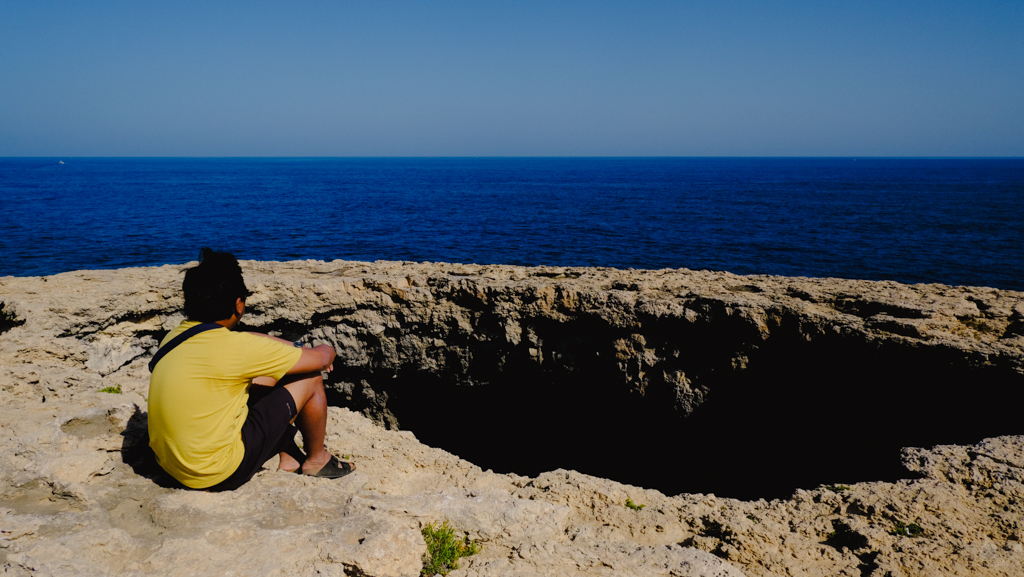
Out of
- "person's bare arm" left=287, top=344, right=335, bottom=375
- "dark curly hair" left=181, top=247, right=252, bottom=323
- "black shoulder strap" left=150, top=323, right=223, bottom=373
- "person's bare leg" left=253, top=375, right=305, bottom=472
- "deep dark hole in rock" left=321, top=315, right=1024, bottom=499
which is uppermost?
"dark curly hair" left=181, top=247, right=252, bottom=323

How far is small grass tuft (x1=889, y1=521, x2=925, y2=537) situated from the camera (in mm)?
4293

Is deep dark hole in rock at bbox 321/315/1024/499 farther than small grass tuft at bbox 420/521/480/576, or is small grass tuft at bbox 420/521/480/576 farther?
deep dark hole in rock at bbox 321/315/1024/499

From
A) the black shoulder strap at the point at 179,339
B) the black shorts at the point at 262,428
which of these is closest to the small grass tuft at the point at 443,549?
the black shorts at the point at 262,428

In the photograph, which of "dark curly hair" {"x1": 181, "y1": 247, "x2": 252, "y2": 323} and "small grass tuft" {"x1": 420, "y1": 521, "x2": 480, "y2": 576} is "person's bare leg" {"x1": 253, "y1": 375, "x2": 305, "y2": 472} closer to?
"dark curly hair" {"x1": 181, "y1": 247, "x2": 252, "y2": 323}

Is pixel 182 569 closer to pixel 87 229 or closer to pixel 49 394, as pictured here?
pixel 49 394

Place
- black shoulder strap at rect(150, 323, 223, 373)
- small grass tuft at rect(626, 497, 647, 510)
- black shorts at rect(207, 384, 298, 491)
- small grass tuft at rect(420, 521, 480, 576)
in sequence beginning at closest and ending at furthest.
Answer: small grass tuft at rect(420, 521, 480, 576) → black shoulder strap at rect(150, 323, 223, 373) → black shorts at rect(207, 384, 298, 491) → small grass tuft at rect(626, 497, 647, 510)

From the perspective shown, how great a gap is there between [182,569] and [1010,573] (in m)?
5.62

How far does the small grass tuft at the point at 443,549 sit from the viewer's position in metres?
3.64

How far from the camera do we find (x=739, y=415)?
7.69 metres

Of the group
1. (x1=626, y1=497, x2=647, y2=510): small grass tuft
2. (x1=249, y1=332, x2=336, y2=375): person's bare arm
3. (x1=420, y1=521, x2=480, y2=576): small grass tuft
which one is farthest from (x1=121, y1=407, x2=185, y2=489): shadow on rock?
(x1=626, y1=497, x2=647, y2=510): small grass tuft

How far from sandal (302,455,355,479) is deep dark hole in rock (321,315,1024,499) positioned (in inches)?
145

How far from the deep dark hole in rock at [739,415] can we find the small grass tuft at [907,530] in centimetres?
A: 110

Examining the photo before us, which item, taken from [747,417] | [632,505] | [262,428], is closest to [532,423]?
[747,417]

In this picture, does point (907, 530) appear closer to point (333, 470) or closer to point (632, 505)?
point (632, 505)
